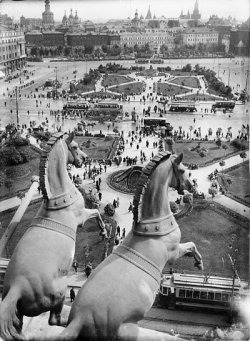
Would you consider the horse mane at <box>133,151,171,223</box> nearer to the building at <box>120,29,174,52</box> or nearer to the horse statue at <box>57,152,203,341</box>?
the horse statue at <box>57,152,203,341</box>

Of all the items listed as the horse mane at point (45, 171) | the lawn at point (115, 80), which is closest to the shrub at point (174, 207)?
the horse mane at point (45, 171)

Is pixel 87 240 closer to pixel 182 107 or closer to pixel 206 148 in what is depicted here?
pixel 206 148

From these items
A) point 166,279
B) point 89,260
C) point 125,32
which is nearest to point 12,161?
point 89,260

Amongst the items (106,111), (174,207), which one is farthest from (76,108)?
(174,207)

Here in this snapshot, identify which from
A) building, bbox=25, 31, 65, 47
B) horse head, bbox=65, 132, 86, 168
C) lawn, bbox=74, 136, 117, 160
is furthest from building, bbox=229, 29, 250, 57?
building, bbox=25, 31, 65, 47

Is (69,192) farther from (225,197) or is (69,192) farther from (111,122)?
(111,122)

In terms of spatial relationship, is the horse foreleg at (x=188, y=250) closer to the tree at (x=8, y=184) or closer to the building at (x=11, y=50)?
the tree at (x=8, y=184)
